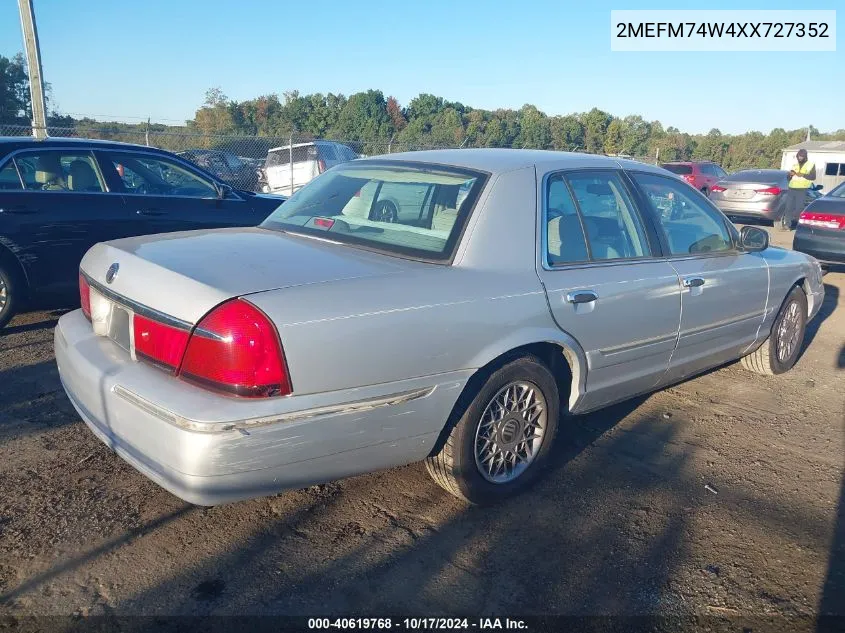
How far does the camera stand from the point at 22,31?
10.4 meters

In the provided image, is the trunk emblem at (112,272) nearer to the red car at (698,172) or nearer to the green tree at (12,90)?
the red car at (698,172)

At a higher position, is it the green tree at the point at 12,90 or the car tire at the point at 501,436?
the green tree at the point at 12,90

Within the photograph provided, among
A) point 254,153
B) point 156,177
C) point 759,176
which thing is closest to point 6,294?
point 156,177

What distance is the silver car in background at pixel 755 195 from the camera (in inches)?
599

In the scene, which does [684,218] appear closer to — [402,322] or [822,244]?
[402,322]

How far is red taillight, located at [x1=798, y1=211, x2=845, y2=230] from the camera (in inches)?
343

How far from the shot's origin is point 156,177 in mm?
6195

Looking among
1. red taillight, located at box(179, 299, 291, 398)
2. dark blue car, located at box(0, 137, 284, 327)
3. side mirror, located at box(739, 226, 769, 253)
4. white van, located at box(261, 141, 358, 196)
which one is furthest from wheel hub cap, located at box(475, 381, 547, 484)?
white van, located at box(261, 141, 358, 196)

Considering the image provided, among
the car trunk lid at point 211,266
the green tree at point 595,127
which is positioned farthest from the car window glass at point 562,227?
the green tree at point 595,127

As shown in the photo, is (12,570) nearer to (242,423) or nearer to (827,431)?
(242,423)

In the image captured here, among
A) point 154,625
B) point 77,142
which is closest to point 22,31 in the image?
point 77,142

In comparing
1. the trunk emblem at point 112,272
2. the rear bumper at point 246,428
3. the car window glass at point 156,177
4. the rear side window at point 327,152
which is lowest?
the rear bumper at point 246,428

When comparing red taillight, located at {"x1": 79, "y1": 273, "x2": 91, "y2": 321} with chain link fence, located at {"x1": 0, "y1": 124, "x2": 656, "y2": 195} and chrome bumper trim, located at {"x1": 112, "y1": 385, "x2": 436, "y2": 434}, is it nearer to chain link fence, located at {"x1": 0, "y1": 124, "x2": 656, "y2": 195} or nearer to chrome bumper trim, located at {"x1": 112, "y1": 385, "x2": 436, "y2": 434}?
chrome bumper trim, located at {"x1": 112, "y1": 385, "x2": 436, "y2": 434}

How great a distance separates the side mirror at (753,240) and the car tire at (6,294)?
5185mm
